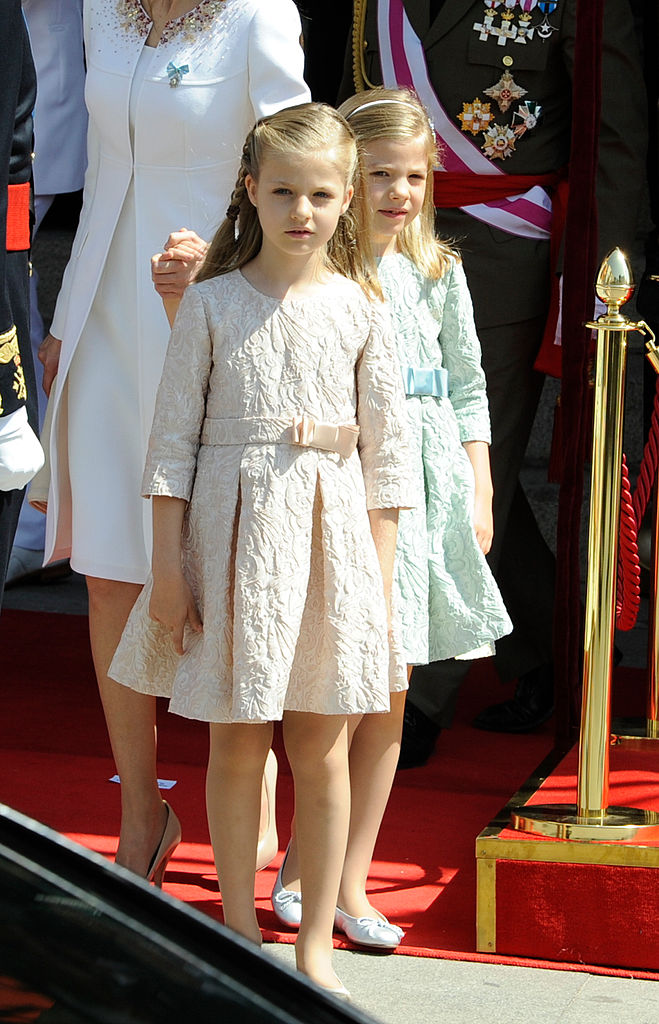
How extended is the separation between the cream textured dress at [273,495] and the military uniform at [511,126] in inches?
56.4

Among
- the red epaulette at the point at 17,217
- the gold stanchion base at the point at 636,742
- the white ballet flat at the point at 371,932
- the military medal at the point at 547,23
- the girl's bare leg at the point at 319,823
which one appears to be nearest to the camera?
the red epaulette at the point at 17,217

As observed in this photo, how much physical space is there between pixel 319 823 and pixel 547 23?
82.0 inches

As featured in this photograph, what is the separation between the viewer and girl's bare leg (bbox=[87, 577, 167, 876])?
9.56 feet

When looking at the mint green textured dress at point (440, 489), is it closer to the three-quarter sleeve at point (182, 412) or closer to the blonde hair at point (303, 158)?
the blonde hair at point (303, 158)

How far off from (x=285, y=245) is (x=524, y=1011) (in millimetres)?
1234

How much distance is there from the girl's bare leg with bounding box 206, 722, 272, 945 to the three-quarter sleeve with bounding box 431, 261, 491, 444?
75cm

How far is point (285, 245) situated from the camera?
2.47m

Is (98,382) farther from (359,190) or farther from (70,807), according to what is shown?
(70,807)

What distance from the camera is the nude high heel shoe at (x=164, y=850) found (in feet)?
9.58

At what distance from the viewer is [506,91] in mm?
3859

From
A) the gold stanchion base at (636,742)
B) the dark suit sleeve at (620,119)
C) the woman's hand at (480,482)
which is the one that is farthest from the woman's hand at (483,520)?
the dark suit sleeve at (620,119)

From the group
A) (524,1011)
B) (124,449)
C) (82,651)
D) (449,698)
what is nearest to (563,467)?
(449,698)

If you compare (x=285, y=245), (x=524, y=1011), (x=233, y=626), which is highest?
(x=285, y=245)

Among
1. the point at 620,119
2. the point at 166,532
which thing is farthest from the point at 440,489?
the point at 620,119
